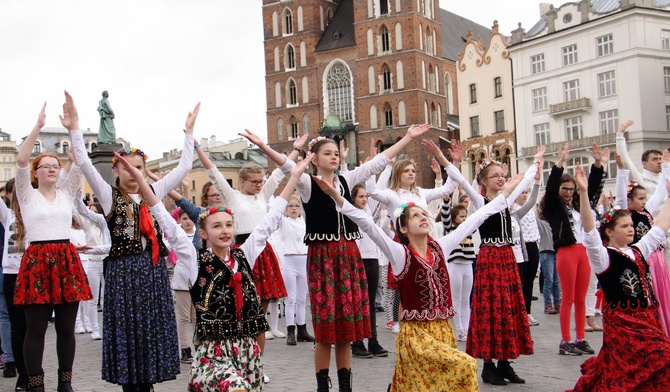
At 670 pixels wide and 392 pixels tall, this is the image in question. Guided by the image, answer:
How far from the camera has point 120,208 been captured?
631 cm

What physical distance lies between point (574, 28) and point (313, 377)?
46.5 meters

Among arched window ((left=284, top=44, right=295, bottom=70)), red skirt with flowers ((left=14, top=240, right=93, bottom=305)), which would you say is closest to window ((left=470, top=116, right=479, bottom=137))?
arched window ((left=284, top=44, right=295, bottom=70))

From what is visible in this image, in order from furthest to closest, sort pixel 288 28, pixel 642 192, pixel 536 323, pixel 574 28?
1. pixel 288 28
2. pixel 574 28
3. pixel 536 323
4. pixel 642 192

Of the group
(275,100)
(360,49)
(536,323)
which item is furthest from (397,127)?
(536,323)

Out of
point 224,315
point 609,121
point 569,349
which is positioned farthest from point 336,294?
point 609,121

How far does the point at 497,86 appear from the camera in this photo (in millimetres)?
56375

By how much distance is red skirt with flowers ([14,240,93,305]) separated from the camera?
6.95m

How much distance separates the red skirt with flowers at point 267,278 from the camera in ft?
28.3

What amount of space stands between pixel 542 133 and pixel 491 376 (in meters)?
47.5

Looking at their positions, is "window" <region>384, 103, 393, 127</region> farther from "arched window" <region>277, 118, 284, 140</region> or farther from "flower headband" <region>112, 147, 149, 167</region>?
"flower headband" <region>112, 147, 149, 167</region>

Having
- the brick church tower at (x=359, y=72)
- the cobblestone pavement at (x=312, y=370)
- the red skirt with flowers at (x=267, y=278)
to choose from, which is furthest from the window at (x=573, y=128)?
the red skirt with flowers at (x=267, y=278)

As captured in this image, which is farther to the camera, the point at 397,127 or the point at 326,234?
the point at 397,127

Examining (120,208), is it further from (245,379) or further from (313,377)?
(313,377)

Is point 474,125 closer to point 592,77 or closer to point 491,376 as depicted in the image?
point 592,77
